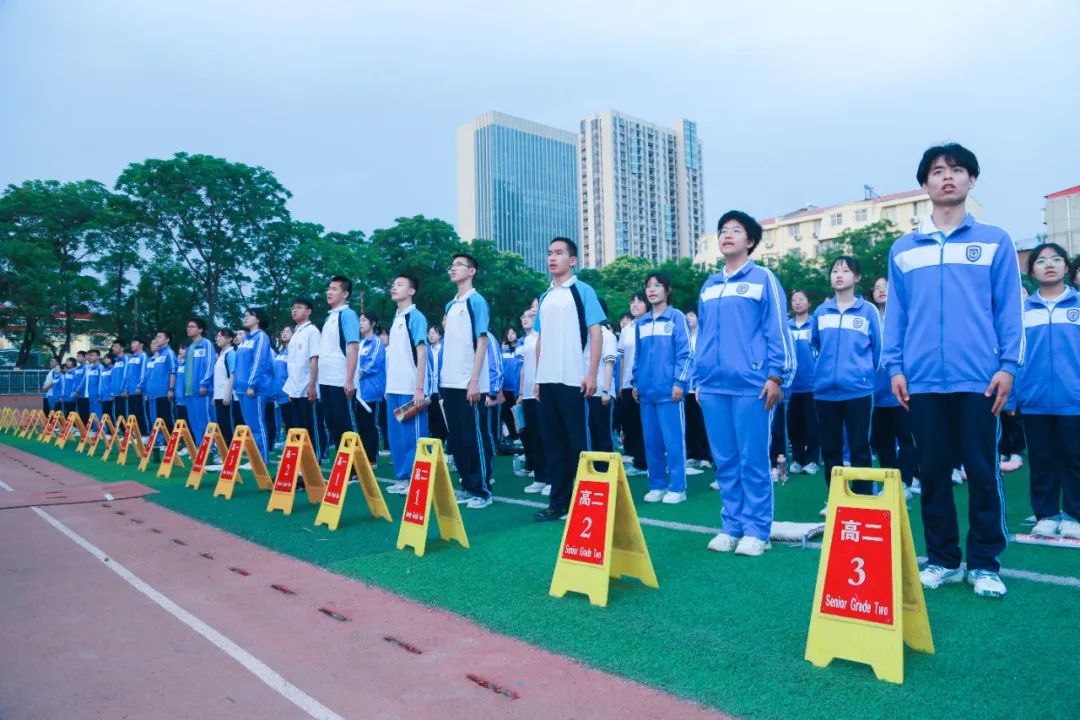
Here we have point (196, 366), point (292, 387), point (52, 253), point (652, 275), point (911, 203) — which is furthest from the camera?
point (911, 203)

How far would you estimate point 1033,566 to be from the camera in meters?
4.38

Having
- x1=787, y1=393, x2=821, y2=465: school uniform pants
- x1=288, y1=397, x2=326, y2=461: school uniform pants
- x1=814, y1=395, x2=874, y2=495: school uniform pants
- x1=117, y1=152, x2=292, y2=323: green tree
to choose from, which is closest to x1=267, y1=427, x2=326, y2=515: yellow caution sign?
x1=288, y1=397, x2=326, y2=461: school uniform pants

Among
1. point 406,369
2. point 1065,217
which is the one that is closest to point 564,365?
point 406,369

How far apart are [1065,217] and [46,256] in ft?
195

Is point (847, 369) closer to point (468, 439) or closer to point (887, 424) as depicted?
point (887, 424)

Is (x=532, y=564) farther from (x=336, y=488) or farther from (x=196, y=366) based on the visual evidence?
(x=196, y=366)

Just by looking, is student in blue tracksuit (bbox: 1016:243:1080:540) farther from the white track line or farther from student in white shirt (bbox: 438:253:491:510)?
the white track line

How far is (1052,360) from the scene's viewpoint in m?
5.38

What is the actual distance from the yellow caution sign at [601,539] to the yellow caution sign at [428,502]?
1.27m

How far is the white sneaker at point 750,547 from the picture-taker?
4766mm

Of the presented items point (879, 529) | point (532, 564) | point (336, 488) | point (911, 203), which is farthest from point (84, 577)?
point (911, 203)

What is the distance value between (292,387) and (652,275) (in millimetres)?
4543

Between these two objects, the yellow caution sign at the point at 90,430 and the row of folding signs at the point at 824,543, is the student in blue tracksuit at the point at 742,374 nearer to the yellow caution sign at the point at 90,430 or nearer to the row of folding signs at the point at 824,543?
the row of folding signs at the point at 824,543

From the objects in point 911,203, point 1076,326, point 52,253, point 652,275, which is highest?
point 911,203
